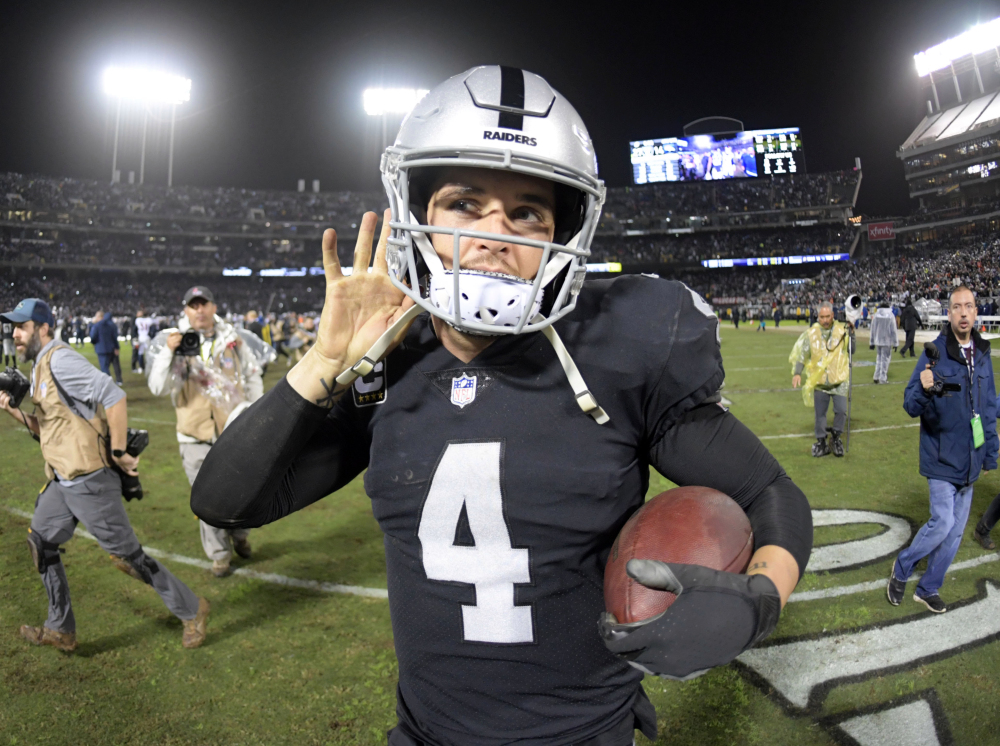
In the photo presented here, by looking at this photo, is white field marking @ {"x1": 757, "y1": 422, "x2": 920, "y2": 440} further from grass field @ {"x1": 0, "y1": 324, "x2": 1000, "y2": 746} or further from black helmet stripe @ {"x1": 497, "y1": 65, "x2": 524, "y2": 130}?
black helmet stripe @ {"x1": 497, "y1": 65, "x2": 524, "y2": 130}

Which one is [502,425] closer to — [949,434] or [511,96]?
[511,96]

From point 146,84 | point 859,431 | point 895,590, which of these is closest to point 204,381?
point 895,590

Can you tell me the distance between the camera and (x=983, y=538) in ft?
18.3

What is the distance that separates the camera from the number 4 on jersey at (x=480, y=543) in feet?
4.69

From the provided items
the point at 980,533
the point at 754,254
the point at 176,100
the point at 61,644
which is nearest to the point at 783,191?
the point at 754,254

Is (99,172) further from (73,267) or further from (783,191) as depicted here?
(783,191)

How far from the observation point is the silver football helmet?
4.60 feet

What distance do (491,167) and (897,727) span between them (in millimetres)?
3498

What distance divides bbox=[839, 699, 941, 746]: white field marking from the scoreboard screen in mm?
58414

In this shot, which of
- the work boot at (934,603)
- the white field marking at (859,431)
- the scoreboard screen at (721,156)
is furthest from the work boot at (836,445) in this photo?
the scoreboard screen at (721,156)

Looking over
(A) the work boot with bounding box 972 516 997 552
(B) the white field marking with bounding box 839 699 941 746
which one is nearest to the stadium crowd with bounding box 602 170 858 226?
(A) the work boot with bounding box 972 516 997 552

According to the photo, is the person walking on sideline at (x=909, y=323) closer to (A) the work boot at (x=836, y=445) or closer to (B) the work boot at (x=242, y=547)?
(A) the work boot at (x=836, y=445)

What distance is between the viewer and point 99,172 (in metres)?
63.5

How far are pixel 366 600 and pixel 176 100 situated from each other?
184 feet
